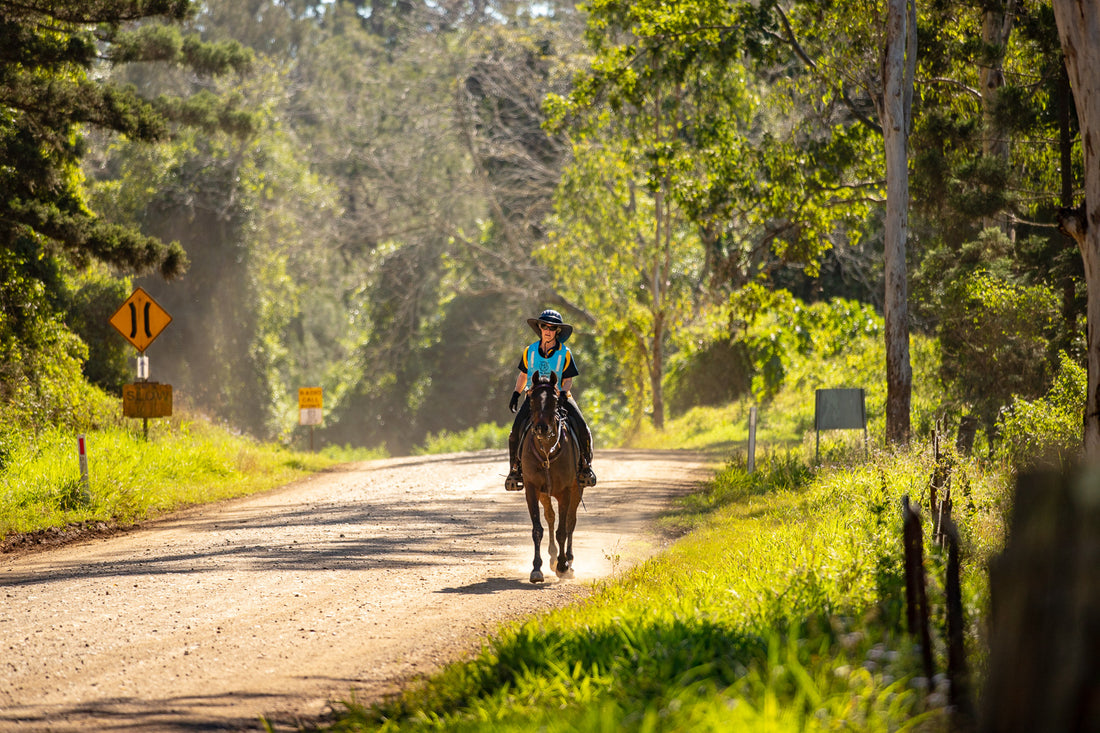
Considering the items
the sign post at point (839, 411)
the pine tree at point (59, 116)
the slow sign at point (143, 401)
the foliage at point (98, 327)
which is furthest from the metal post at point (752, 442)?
the foliage at point (98, 327)

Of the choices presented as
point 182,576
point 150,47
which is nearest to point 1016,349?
point 182,576

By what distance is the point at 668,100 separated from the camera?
32.7 meters

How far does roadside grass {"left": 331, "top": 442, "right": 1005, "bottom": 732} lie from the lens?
5207 mm

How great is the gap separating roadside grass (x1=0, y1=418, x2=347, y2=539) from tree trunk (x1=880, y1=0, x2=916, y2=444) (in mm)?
11581

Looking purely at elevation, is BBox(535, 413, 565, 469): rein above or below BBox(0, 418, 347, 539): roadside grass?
above

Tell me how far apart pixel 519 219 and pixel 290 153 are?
1125 centimetres

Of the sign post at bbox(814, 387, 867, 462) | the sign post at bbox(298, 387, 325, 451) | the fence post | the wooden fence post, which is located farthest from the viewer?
the sign post at bbox(298, 387, 325, 451)

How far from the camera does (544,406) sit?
36.6 ft

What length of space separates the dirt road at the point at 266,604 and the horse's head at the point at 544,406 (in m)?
1.55

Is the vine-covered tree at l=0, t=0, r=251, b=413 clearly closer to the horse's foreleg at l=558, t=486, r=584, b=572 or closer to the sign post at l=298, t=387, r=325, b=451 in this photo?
the sign post at l=298, t=387, r=325, b=451

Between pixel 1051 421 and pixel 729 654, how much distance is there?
11.1 m

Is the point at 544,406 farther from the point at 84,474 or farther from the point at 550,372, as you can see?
the point at 84,474

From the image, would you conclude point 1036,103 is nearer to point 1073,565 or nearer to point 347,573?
point 347,573

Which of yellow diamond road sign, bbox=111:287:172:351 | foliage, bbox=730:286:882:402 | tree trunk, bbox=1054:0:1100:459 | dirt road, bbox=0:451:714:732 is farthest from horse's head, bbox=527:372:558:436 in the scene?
foliage, bbox=730:286:882:402
